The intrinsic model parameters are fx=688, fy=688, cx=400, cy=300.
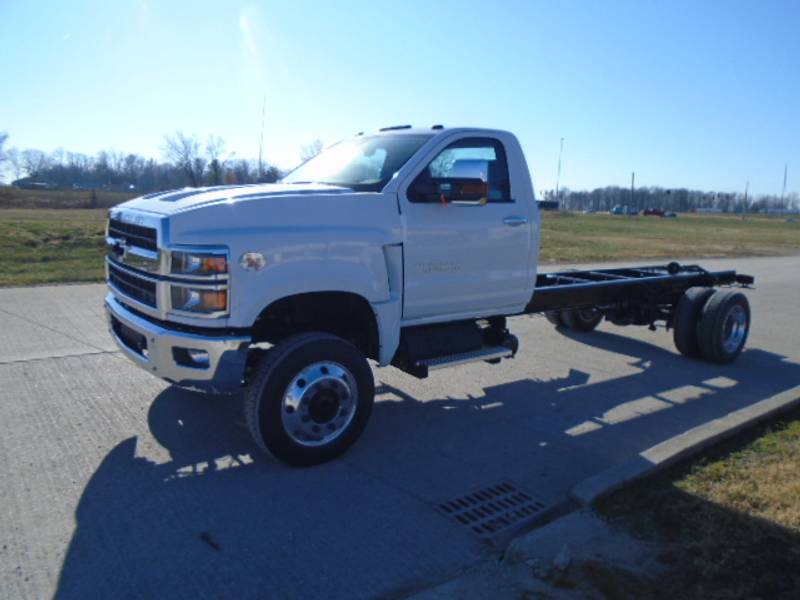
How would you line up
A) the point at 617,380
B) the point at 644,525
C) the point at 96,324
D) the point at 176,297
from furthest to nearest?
the point at 96,324 < the point at 617,380 < the point at 176,297 < the point at 644,525

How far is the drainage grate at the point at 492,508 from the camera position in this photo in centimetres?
392

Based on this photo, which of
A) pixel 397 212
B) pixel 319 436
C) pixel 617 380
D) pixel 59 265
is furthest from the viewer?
pixel 59 265

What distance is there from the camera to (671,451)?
4.75 metres

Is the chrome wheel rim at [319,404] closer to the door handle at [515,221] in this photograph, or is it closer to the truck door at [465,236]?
the truck door at [465,236]

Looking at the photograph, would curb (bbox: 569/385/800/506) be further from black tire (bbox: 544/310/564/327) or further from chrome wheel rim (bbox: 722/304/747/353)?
black tire (bbox: 544/310/564/327)

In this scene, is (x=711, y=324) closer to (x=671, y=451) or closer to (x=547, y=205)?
(x=547, y=205)

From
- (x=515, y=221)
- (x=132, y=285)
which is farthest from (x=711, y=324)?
(x=132, y=285)

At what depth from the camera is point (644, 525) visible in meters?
3.83

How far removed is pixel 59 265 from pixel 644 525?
41.3 feet

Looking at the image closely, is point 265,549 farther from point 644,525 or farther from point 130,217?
point 130,217

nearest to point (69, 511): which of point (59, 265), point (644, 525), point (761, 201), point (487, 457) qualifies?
point (487, 457)

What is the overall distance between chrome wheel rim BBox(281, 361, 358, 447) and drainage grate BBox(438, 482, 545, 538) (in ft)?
3.26

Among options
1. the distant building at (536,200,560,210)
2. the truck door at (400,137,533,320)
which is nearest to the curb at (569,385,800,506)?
the truck door at (400,137,533,320)

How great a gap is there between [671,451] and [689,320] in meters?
3.74
